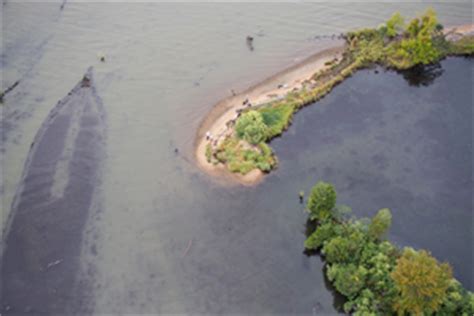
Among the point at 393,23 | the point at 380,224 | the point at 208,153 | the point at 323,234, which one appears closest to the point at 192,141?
the point at 208,153

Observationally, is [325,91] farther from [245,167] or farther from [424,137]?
[245,167]

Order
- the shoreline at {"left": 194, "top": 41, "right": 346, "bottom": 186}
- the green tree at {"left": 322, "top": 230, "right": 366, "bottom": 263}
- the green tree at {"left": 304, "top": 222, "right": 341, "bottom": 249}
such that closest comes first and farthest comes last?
1. the green tree at {"left": 322, "top": 230, "right": 366, "bottom": 263}
2. the green tree at {"left": 304, "top": 222, "right": 341, "bottom": 249}
3. the shoreline at {"left": 194, "top": 41, "right": 346, "bottom": 186}

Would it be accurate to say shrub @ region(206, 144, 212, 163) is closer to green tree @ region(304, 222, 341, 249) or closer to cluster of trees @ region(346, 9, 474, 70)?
green tree @ region(304, 222, 341, 249)

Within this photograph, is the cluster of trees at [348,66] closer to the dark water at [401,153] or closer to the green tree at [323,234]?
the dark water at [401,153]

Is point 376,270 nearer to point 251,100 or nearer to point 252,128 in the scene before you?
point 252,128

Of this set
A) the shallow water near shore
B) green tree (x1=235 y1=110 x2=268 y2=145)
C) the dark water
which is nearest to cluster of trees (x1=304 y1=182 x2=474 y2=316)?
the shallow water near shore

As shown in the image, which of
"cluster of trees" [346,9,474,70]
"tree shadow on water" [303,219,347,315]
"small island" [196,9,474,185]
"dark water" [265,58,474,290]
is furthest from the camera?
"cluster of trees" [346,9,474,70]

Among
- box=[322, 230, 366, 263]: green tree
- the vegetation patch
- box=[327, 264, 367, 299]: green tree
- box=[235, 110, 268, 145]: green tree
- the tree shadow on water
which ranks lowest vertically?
the tree shadow on water
